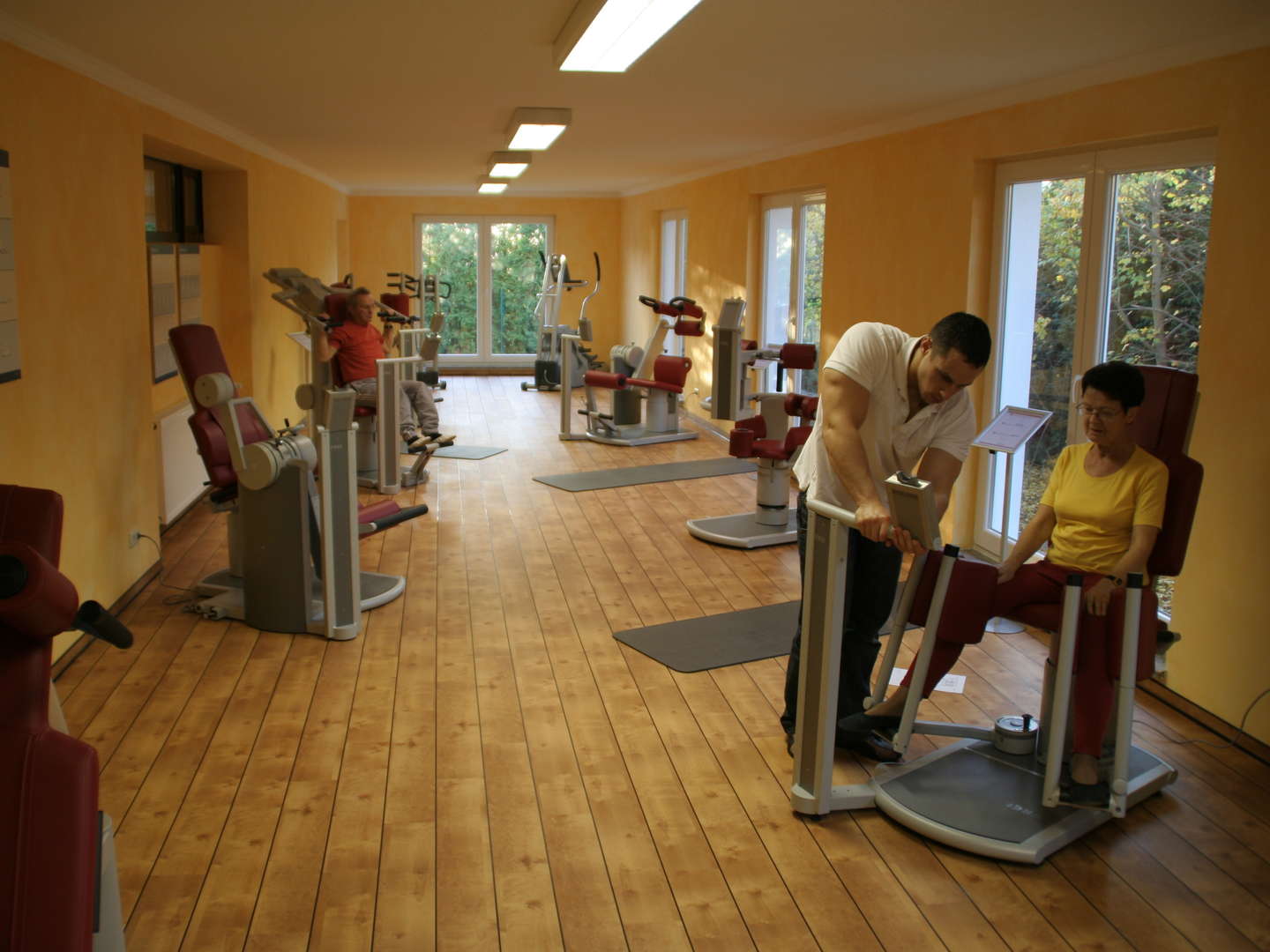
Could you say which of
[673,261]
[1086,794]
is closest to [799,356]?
[1086,794]

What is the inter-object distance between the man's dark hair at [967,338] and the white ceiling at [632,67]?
113 cm

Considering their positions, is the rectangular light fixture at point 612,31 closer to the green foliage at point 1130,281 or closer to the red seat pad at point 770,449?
the green foliage at point 1130,281

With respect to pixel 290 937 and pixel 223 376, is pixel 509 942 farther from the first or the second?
pixel 223 376

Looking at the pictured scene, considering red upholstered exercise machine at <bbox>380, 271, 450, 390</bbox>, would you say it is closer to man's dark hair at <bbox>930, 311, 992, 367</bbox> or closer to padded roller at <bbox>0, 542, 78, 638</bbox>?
man's dark hair at <bbox>930, 311, 992, 367</bbox>

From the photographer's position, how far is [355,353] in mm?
6953

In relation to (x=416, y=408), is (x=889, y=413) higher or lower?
higher

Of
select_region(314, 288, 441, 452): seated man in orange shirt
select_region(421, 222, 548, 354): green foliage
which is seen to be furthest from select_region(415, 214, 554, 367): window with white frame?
select_region(314, 288, 441, 452): seated man in orange shirt

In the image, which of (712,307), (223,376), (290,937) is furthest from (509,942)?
(712,307)

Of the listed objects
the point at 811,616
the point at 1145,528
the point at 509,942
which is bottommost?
the point at 509,942

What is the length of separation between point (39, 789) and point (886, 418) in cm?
219

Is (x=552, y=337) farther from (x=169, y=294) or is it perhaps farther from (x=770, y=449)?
(x=770, y=449)

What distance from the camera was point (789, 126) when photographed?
6.43m

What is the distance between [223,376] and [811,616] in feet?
8.55

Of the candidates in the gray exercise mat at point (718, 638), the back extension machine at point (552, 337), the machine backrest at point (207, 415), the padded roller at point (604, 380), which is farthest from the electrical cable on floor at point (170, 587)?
the back extension machine at point (552, 337)
